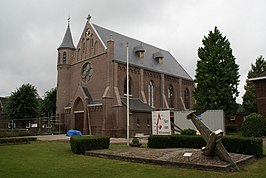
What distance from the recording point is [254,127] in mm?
23500

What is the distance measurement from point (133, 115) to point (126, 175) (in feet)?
80.9

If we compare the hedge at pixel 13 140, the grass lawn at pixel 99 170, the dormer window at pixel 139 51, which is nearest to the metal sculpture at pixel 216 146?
the grass lawn at pixel 99 170

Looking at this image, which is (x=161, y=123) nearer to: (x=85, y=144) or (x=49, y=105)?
(x=85, y=144)

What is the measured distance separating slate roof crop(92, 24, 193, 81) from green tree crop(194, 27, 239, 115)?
1087 cm

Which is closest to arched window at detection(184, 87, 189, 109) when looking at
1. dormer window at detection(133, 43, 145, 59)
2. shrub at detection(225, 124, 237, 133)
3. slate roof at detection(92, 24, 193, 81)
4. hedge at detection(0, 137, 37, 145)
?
slate roof at detection(92, 24, 193, 81)

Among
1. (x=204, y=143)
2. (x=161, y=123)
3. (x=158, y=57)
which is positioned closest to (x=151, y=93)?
(x=158, y=57)

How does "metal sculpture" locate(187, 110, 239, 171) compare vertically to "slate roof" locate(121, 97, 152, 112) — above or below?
below

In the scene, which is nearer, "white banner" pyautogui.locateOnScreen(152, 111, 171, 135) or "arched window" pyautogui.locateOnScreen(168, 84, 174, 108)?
"white banner" pyautogui.locateOnScreen(152, 111, 171, 135)

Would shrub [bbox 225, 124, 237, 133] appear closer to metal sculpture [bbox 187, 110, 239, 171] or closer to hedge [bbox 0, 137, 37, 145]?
hedge [bbox 0, 137, 37, 145]

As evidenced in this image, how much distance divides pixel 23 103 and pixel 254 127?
1451 inches

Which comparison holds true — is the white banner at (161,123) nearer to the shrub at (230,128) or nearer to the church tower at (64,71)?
the shrub at (230,128)

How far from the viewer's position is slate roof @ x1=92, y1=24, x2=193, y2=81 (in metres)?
39.2

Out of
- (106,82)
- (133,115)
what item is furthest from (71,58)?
(133,115)

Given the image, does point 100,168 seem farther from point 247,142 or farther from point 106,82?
point 106,82
